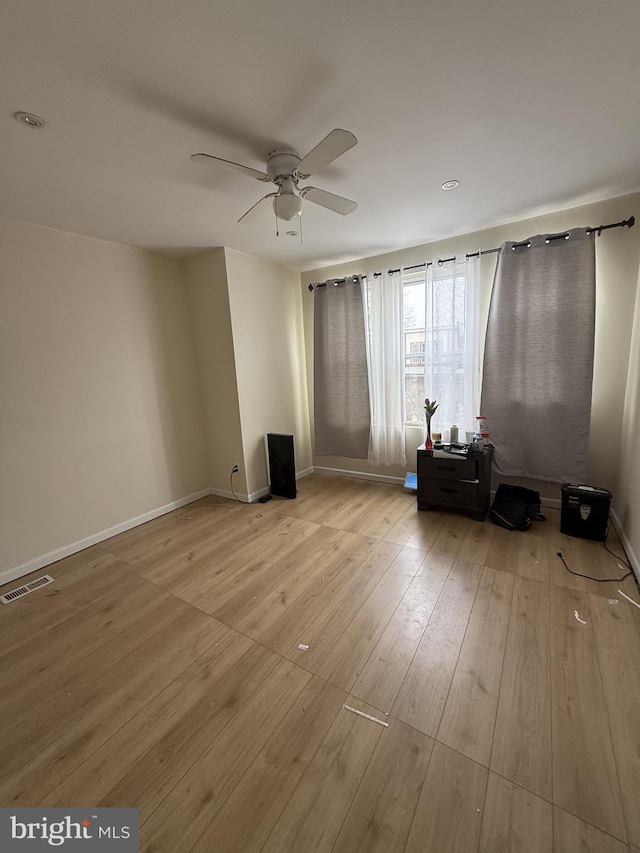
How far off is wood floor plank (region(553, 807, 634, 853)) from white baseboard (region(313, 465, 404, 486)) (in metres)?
2.69

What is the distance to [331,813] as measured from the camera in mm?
979

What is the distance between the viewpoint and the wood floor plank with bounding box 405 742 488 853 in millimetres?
903

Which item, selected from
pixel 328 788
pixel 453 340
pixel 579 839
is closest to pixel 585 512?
pixel 453 340

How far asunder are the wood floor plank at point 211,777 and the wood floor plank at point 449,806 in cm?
54

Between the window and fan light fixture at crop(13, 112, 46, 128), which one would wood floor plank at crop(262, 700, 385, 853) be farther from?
fan light fixture at crop(13, 112, 46, 128)

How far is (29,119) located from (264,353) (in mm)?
2183

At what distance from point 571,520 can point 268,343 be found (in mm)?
3051

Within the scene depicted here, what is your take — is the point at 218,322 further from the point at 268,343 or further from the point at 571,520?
the point at 571,520

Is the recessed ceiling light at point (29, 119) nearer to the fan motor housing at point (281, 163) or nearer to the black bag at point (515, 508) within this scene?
the fan motor housing at point (281, 163)

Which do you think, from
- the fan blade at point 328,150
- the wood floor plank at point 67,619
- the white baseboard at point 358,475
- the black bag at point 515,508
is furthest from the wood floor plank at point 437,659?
the fan blade at point 328,150

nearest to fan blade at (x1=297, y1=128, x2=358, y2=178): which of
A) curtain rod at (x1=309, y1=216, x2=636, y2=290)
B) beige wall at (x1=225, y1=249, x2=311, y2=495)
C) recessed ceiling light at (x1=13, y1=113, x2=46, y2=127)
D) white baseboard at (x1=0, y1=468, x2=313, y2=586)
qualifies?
recessed ceiling light at (x1=13, y1=113, x2=46, y2=127)

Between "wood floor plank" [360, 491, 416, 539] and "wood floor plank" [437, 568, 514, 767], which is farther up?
"wood floor plank" [360, 491, 416, 539]

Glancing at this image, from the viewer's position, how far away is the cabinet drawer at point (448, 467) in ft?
8.73

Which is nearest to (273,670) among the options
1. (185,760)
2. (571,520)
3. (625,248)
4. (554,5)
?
(185,760)
